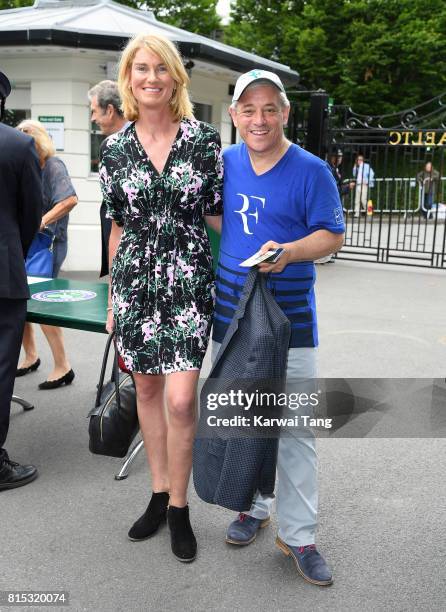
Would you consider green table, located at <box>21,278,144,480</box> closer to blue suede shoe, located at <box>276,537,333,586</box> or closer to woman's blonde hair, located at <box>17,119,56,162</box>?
woman's blonde hair, located at <box>17,119,56,162</box>

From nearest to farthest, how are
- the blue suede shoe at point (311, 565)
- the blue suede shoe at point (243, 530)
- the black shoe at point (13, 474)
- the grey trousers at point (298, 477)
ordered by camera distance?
the grey trousers at point (298, 477), the blue suede shoe at point (311, 565), the blue suede shoe at point (243, 530), the black shoe at point (13, 474)

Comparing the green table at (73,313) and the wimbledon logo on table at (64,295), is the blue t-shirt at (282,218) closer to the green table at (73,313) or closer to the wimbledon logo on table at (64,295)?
the green table at (73,313)

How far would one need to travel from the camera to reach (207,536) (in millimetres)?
3148

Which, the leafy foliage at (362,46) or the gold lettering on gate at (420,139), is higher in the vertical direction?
the leafy foliage at (362,46)

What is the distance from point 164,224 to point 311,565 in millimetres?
1481

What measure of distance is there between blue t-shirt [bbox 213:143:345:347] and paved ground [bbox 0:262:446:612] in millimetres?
985

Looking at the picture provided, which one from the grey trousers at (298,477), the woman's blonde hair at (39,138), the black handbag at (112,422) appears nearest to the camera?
the grey trousers at (298,477)

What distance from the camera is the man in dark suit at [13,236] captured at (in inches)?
133

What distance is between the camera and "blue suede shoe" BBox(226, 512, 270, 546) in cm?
306

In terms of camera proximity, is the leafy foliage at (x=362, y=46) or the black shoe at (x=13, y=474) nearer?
the black shoe at (x=13, y=474)

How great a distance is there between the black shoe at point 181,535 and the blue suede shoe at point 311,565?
42cm

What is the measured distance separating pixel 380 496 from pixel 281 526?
888 millimetres

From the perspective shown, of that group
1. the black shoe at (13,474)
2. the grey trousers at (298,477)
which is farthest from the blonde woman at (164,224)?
the black shoe at (13,474)

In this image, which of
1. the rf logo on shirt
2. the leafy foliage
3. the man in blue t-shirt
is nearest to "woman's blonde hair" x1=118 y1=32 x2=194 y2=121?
the man in blue t-shirt
